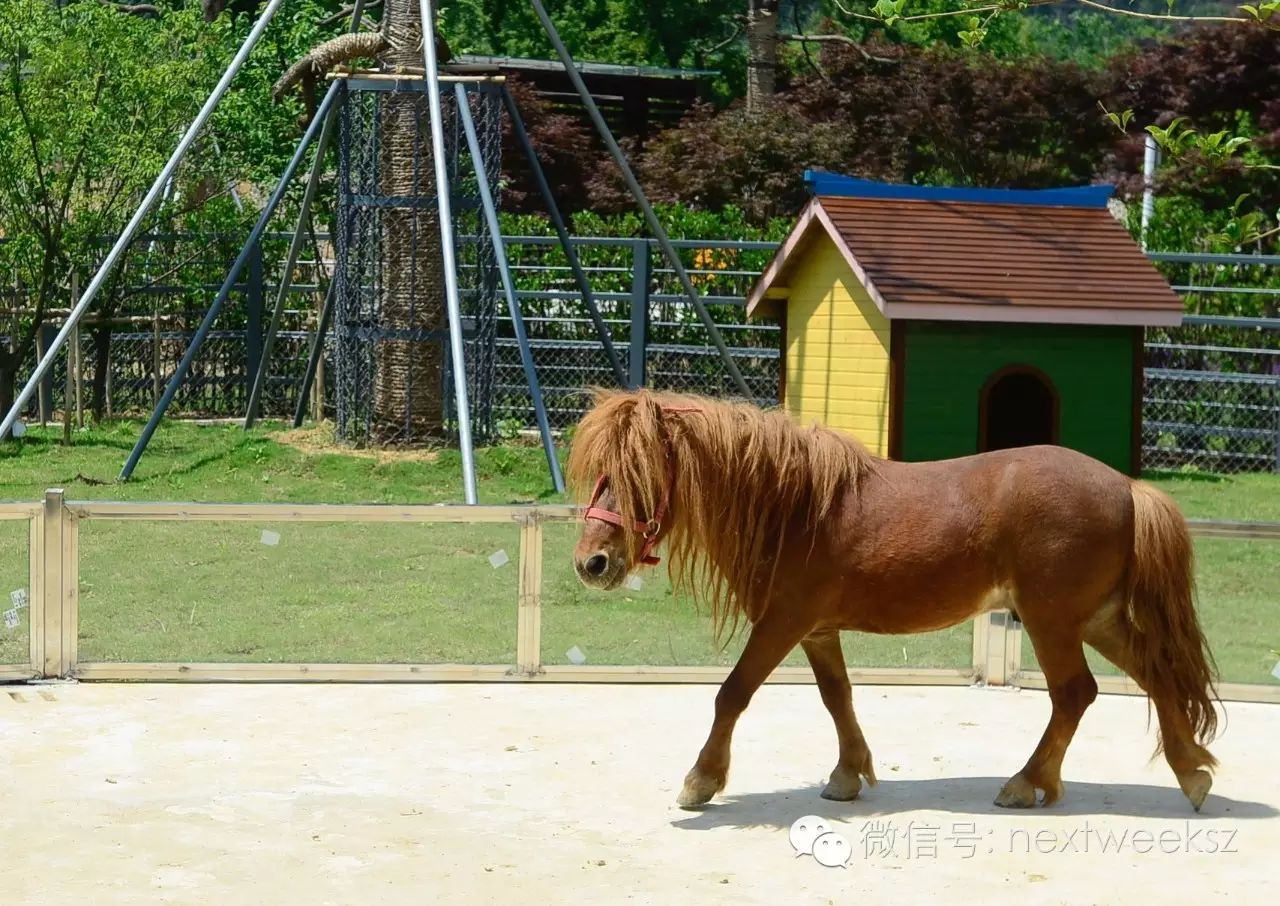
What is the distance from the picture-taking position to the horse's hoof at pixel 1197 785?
6.01 meters

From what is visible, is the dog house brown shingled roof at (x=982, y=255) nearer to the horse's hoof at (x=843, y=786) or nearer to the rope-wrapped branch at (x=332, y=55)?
the rope-wrapped branch at (x=332, y=55)

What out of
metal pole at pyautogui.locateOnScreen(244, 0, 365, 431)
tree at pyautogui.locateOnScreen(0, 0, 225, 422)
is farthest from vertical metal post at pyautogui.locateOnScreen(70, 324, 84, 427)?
metal pole at pyautogui.locateOnScreen(244, 0, 365, 431)

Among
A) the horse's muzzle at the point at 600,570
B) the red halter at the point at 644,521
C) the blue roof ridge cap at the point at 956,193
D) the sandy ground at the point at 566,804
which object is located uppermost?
the blue roof ridge cap at the point at 956,193

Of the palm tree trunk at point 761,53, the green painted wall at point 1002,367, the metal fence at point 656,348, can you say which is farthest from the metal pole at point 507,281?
the palm tree trunk at point 761,53

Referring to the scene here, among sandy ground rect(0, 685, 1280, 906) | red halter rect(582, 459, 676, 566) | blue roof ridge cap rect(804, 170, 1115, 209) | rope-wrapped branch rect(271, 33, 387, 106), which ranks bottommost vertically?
sandy ground rect(0, 685, 1280, 906)

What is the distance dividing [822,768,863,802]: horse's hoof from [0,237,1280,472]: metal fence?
10.0 metres

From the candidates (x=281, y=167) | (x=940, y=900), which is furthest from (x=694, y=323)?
(x=940, y=900)

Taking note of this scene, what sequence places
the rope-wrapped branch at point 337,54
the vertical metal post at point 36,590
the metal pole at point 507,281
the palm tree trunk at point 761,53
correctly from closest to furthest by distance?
the vertical metal post at point 36,590
the metal pole at point 507,281
the rope-wrapped branch at point 337,54
the palm tree trunk at point 761,53

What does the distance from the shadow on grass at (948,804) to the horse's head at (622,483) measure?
3.16ft

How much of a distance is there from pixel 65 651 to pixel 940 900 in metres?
4.57

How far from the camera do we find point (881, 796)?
246 inches

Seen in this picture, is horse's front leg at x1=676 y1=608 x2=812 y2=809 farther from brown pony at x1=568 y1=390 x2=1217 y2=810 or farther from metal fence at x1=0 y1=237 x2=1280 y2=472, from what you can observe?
metal fence at x1=0 y1=237 x2=1280 y2=472

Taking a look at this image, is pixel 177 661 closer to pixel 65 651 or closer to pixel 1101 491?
pixel 65 651

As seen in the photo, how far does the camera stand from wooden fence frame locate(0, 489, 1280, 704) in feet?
25.5
